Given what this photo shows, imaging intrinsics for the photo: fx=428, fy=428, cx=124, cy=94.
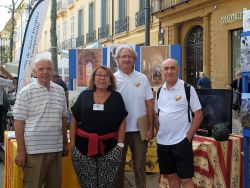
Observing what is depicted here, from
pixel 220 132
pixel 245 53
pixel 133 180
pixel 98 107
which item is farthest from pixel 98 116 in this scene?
pixel 133 180

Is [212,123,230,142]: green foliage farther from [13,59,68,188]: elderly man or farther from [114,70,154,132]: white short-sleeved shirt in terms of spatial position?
[13,59,68,188]: elderly man

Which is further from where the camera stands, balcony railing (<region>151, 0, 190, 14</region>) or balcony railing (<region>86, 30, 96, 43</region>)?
balcony railing (<region>86, 30, 96, 43</region>)

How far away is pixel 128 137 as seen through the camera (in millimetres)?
4598

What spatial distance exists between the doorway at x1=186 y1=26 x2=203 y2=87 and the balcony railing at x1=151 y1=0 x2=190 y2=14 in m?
1.38

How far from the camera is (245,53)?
14.4ft

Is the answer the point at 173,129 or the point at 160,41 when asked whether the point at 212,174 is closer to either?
the point at 173,129

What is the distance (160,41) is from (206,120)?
15493 millimetres

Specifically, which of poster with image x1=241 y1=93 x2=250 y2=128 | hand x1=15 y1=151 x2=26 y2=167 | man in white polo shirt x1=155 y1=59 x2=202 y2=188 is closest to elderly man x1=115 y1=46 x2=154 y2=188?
man in white polo shirt x1=155 y1=59 x2=202 y2=188

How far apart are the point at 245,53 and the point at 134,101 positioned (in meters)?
1.24

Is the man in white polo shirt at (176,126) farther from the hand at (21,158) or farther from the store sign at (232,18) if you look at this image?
the store sign at (232,18)

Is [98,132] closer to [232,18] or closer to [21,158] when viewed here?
[21,158]

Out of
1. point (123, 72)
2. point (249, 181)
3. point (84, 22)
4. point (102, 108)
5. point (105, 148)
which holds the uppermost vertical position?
point (84, 22)

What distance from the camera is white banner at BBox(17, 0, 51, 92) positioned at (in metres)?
7.75

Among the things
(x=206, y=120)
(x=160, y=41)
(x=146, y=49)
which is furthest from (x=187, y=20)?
(x=206, y=120)
